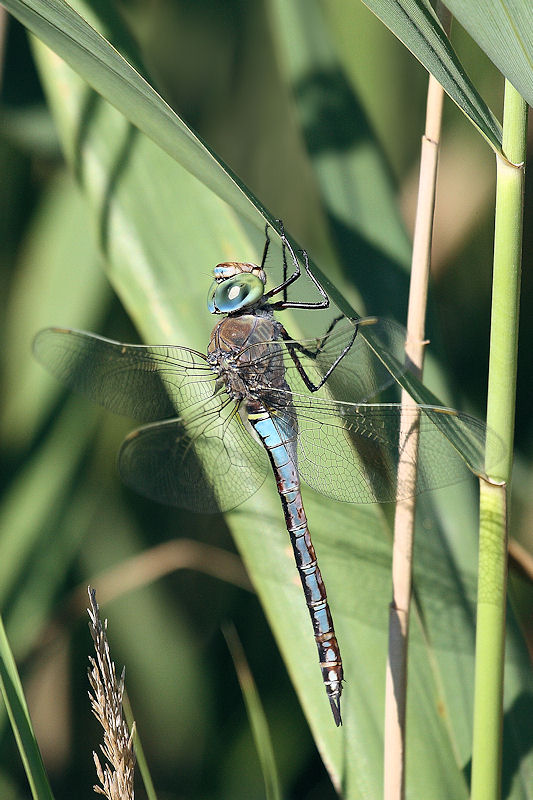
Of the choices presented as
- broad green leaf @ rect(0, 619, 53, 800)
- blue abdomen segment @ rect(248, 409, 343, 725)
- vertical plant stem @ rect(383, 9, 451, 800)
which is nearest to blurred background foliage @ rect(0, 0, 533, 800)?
blue abdomen segment @ rect(248, 409, 343, 725)

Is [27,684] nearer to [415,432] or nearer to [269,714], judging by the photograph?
[269,714]

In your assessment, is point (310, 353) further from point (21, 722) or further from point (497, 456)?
point (21, 722)

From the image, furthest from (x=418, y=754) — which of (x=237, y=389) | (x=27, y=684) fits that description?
(x=27, y=684)

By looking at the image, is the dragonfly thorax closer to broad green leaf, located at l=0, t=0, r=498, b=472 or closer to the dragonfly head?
the dragonfly head

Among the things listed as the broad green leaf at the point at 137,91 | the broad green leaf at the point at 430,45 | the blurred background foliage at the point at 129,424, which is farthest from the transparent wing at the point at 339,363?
the blurred background foliage at the point at 129,424

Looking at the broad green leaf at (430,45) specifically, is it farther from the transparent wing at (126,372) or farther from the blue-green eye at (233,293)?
the transparent wing at (126,372)
